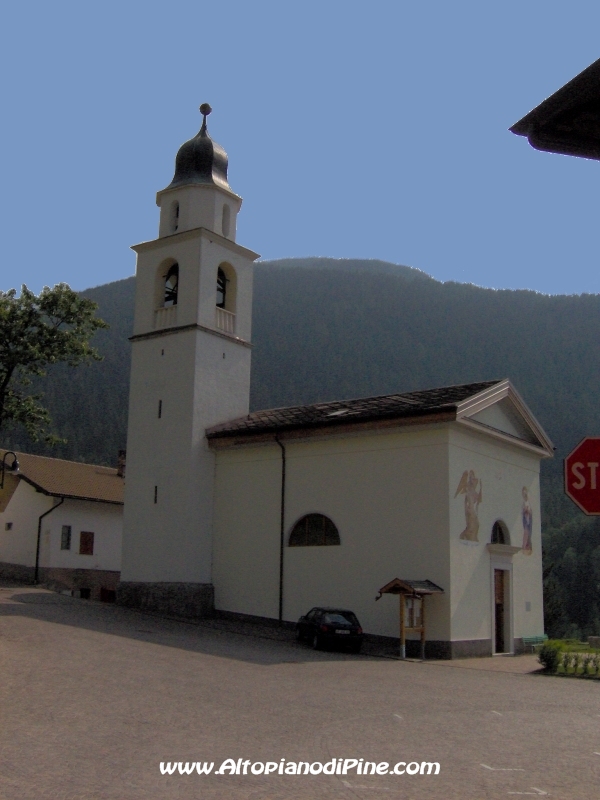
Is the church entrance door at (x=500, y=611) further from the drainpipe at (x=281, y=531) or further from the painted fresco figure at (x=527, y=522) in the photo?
the drainpipe at (x=281, y=531)

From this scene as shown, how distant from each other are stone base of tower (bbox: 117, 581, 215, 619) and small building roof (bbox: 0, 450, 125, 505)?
1012 cm

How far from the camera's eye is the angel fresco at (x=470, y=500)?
24562 millimetres

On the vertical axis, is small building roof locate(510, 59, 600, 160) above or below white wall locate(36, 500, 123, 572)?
above

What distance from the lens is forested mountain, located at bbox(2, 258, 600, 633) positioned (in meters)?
92.6

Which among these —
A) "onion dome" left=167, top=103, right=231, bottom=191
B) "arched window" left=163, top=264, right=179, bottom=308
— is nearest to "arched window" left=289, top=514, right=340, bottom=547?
"arched window" left=163, top=264, right=179, bottom=308

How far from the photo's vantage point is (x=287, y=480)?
89.4 feet

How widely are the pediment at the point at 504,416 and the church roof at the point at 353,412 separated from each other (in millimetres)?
277

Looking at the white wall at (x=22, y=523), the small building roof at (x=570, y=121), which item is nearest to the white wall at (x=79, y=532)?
the white wall at (x=22, y=523)

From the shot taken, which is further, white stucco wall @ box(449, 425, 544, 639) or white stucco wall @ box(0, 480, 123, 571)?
white stucco wall @ box(0, 480, 123, 571)

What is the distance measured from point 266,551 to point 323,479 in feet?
10.0

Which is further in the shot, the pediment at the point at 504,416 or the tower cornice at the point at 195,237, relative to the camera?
the tower cornice at the point at 195,237

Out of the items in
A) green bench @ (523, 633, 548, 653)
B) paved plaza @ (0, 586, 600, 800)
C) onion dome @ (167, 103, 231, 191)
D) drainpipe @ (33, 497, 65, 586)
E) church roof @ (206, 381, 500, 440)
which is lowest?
green bench @ (523, 633, 548, 653)

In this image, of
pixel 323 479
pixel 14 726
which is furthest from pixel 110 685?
pixel 323 479

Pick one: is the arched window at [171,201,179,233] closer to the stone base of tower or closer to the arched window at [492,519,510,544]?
the stone base of tower
